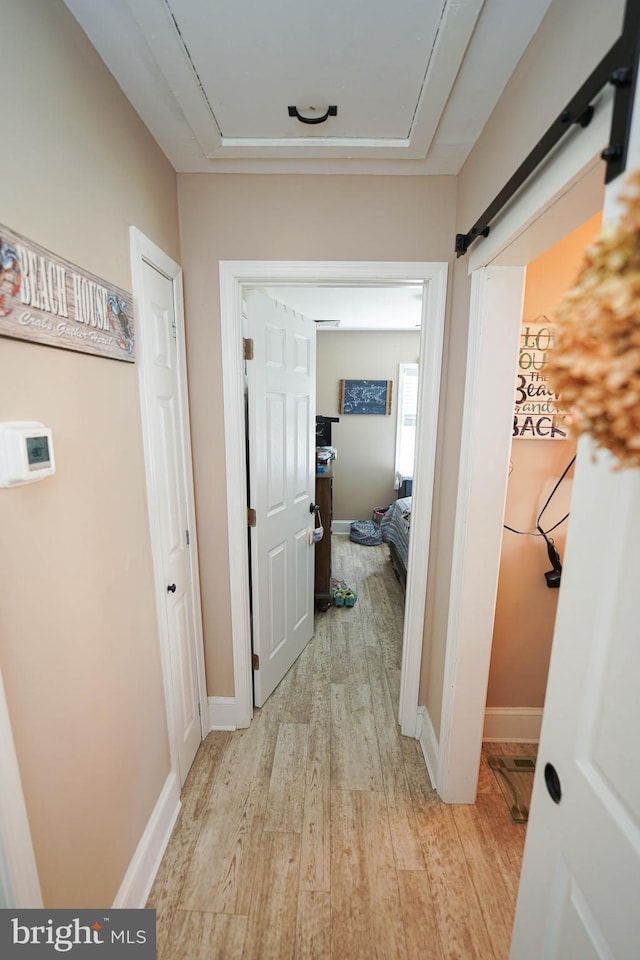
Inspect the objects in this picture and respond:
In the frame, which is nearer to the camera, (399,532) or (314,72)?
(314,72)

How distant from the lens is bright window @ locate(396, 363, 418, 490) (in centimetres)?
473

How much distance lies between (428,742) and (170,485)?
1659 millimetres

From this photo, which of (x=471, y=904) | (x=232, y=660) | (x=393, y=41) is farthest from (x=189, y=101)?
(x=471, y=904)

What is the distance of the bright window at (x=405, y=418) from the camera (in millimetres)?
4734

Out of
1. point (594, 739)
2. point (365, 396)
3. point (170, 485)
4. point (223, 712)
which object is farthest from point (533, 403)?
point (365, 396)

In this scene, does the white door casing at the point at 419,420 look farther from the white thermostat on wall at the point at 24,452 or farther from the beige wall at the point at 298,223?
the white thermostat on wall at the point at 24,452

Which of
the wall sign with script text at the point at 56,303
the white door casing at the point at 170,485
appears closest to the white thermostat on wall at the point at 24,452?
the wall sign with script text at the point at 56,303

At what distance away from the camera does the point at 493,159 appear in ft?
3.91

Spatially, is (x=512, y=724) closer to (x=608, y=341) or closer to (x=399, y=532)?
(x=399, y=532)

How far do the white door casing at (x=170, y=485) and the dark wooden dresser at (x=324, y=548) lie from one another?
1.36m

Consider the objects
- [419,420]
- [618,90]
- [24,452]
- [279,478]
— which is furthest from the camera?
[279,478]

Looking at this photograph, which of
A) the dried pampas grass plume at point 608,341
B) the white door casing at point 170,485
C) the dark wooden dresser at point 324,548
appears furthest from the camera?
the dark wooden dresser at point 324,548

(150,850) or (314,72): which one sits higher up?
(314,72)

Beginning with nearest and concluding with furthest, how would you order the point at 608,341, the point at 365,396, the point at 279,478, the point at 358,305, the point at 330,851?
the point at 608,341 → the point at 330,851 → the point at 279,478 → the point at 358,305 → the point at 365,396
